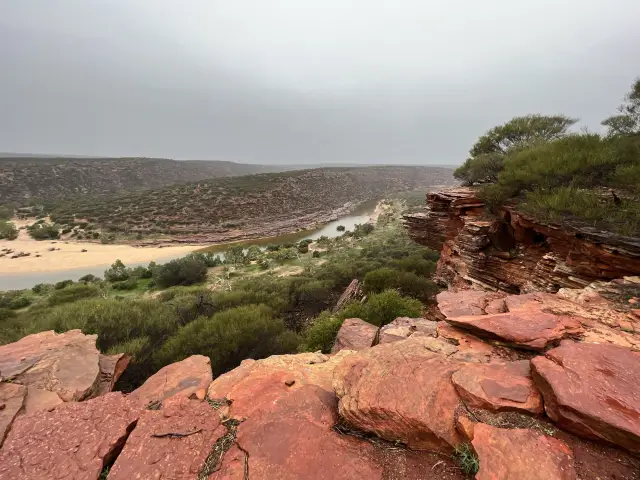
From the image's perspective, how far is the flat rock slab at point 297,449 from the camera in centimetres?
277

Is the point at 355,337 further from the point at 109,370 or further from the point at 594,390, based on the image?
the point at 109,370

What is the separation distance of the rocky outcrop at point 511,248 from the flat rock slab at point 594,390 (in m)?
4.49

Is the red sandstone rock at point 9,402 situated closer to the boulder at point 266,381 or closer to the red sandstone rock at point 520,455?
the boulder at point 266,381

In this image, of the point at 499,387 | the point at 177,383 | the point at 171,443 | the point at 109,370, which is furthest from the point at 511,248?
the point at 109,370

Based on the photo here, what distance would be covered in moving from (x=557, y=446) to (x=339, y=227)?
140ft

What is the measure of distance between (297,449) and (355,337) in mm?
4369

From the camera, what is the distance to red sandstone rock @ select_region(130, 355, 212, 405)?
14.6 ft

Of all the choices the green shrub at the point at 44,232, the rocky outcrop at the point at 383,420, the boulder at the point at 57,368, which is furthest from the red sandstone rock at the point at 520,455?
the green shrub at the point at 44,232

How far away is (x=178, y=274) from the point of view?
20.8 metres

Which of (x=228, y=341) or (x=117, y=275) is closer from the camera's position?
(x=228, y=341)

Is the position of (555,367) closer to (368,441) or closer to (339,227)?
(368,441)

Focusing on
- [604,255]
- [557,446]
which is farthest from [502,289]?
[557,446]

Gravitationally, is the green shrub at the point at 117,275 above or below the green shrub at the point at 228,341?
below

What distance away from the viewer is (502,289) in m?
9.83
